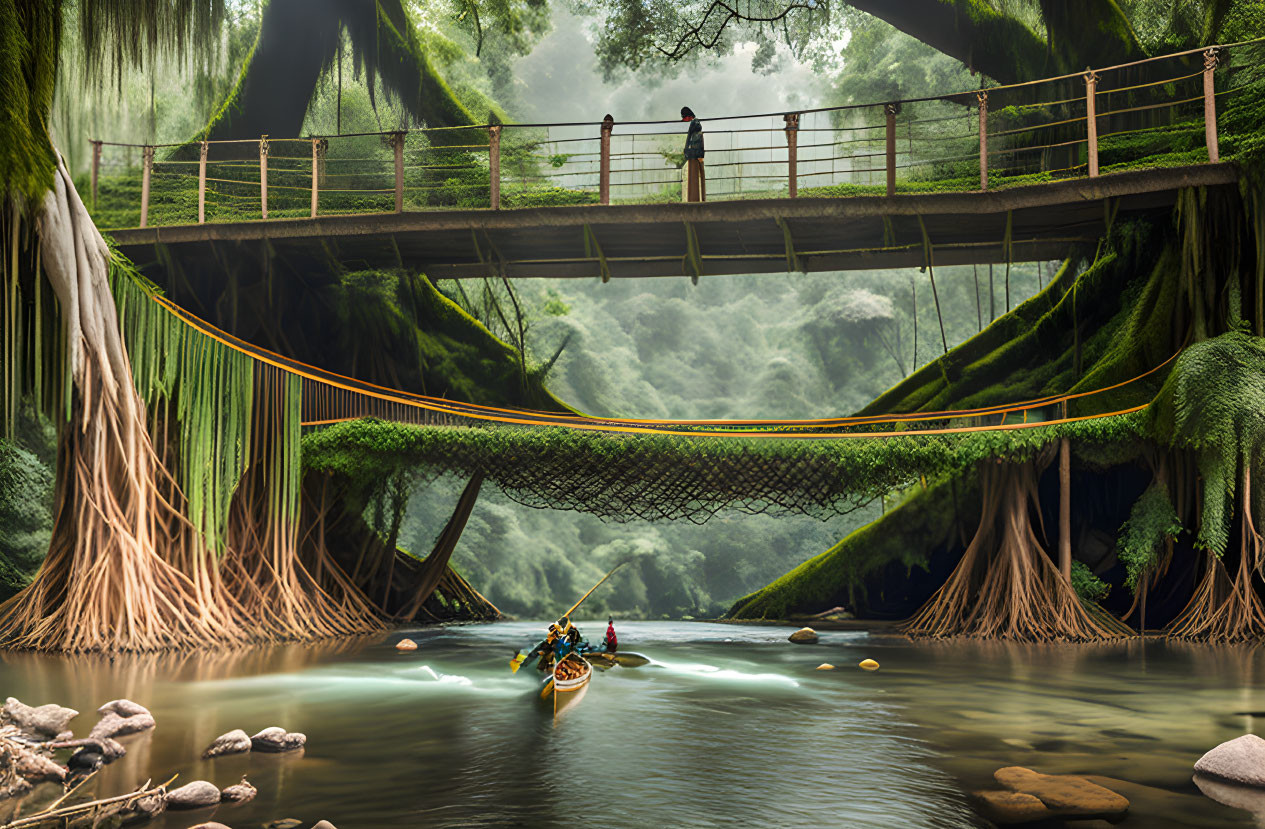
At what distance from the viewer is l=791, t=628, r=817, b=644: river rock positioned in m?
13.2

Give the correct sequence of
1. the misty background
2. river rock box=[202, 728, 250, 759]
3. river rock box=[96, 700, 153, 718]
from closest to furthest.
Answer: river rock box=[202, 728, 250, 759] < river rock box=[96, 700, 153, 718] < the misty background

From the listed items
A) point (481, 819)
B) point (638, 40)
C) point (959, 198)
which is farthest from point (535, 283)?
point (481, 819)

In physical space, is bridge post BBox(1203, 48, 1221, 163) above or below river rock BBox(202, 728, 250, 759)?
above

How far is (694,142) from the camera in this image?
530 inches

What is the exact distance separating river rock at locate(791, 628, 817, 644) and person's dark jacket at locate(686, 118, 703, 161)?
6520 millimetres

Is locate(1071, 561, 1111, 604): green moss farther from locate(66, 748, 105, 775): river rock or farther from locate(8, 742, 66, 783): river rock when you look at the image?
locate(8, 742, 66, 783): river rock

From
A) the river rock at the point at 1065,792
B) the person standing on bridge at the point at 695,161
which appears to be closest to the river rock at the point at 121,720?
the river rock at the point at 1065,792

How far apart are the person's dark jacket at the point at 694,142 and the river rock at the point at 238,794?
10215 millimetres

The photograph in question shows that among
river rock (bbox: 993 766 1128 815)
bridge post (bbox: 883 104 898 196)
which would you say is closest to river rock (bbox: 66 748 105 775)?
river rock (bbox: 993 766 1128 815)

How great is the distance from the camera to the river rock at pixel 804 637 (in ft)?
43.3

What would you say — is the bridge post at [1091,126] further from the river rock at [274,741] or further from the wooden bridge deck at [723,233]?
the river rock at [274,741]

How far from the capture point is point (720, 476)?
12648 millimetres

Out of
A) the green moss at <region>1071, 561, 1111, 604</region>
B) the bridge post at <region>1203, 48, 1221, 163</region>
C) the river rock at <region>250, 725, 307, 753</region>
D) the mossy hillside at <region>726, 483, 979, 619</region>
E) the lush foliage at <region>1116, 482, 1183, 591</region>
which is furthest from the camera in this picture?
the mossy hillside at <region>726, 483, 979, 619</region>

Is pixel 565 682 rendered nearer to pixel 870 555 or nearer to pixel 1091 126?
pixel 870 555
